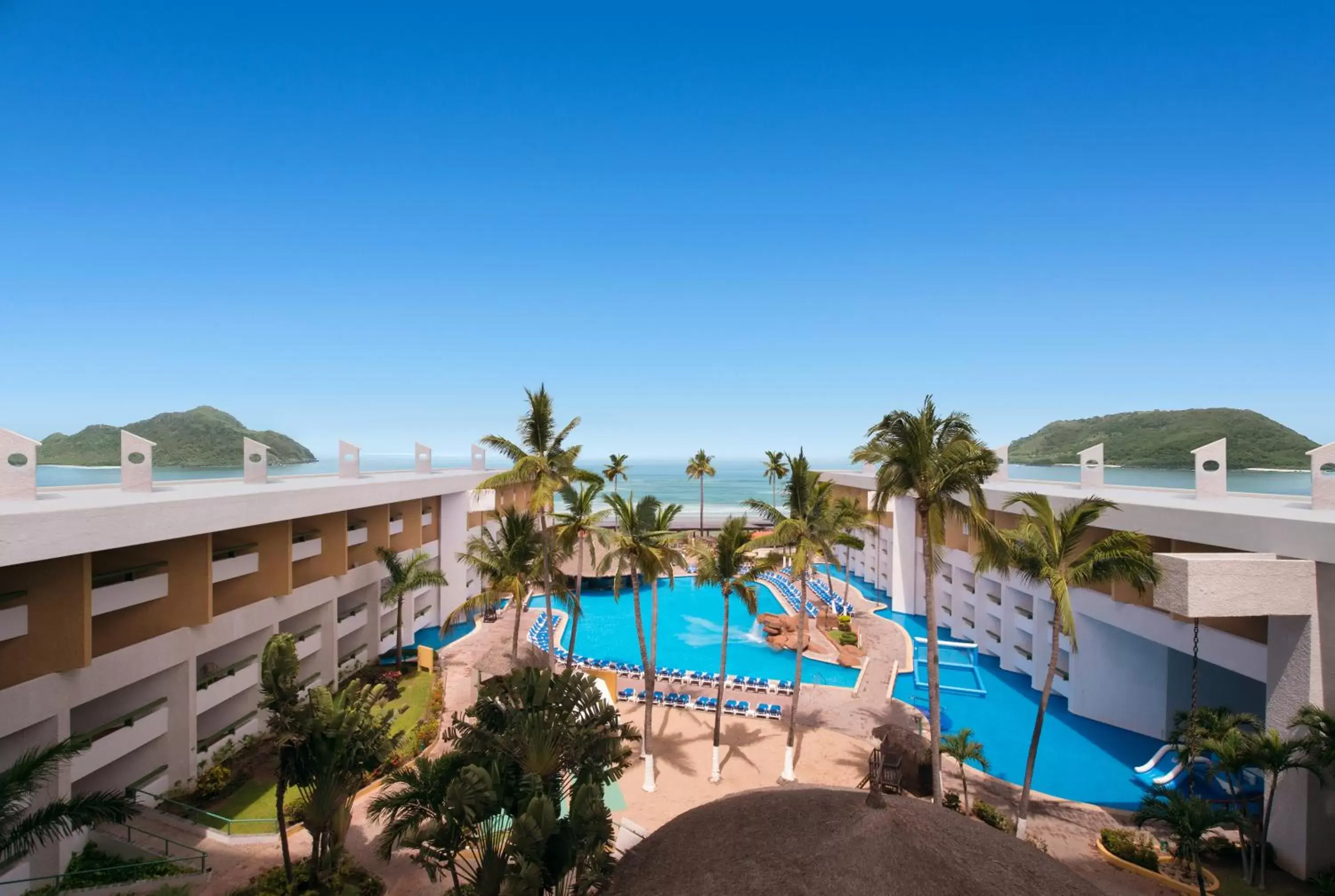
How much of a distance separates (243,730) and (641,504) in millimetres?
16284

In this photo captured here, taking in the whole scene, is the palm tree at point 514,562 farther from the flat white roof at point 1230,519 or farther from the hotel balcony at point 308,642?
the flat white roof at point 1230,519

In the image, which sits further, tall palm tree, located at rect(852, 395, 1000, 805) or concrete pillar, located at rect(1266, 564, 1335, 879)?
tall palm tree, located at rect(852, 395, 1000, 805)

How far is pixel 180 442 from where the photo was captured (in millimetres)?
47094

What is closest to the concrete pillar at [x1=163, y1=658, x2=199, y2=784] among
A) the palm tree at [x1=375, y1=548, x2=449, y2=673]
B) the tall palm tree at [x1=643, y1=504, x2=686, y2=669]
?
the palm tree at [x1=375, y1=548, x2=449, y2=673]

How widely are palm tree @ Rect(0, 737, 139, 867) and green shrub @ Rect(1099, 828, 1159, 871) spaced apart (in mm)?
22893

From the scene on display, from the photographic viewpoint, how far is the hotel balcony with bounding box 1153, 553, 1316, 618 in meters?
14.3

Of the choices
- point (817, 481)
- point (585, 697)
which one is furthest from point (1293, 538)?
point (585, 697)

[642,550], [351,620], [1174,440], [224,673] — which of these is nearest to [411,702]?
[351,620]

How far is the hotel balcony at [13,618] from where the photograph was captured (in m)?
13.0

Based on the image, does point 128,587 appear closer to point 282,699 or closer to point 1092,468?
point 282,699

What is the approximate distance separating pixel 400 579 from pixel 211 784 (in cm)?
1159

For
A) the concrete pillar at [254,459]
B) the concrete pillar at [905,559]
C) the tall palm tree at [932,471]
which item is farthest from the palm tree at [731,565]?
the concrete pillar at [905,559]

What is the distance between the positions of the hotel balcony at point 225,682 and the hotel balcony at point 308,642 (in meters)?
2.58

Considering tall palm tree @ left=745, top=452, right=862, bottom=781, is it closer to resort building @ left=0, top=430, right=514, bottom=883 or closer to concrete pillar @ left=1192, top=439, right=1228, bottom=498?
concrete pillar @ left=1192, top=439, right=1228, bottom=498
